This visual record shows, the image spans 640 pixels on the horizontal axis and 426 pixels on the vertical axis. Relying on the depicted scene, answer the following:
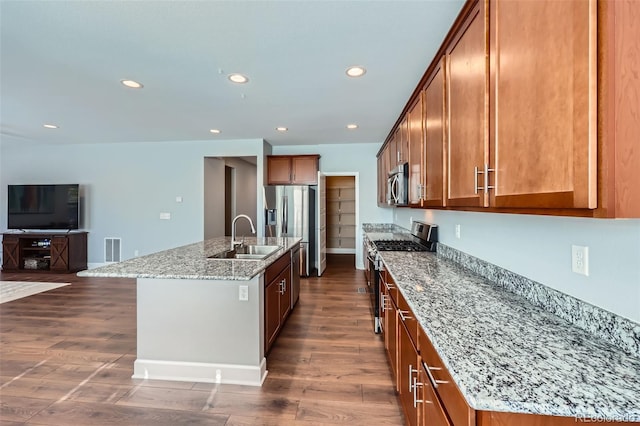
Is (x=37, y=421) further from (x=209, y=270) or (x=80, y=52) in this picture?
(x=80, y=52)

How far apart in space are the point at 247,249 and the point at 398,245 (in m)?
1.72

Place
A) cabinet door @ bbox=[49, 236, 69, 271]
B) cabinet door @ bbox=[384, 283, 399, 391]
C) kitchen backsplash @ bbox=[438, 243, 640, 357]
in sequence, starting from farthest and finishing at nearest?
cabinet door @ bbox=[49, 236, 69, 271] → cabinet door @ bbox=[384, 283, 399, 391] → kitchen backsplash @ bbox=[438, 243, 640, 357]

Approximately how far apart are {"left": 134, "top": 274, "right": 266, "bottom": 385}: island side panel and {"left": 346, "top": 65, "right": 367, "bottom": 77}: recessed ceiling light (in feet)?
6.52

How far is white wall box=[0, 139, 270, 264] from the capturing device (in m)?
5.73

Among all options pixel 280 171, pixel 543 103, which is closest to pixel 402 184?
pixel 543 103

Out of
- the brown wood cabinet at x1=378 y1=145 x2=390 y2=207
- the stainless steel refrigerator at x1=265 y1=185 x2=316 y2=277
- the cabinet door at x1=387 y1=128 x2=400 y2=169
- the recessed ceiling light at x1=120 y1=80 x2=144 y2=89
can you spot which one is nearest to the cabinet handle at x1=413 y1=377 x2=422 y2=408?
the cabinet door at x1=387 y1=128 x2=400 y2=169

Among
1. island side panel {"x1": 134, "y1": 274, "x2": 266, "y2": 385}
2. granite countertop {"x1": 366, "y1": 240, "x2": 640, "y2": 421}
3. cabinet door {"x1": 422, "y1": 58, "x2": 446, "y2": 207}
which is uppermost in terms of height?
cabinet door {"x1": 422, "y1": 58, "x2": 446, "y2": 207}

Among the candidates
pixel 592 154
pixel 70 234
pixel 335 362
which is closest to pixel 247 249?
pixel 335 362

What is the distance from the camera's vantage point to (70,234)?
18.6 ft

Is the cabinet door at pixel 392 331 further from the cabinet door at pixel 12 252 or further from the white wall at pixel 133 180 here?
the cabinet door at pixel 12 252

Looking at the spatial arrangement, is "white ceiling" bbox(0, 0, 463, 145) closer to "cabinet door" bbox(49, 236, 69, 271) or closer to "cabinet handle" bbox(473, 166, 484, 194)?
"cabinet handle" bbox(473, 166, 484, 194)

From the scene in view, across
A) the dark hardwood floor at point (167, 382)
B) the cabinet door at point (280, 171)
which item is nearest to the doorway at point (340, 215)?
the cabinet door at point (280, 171)

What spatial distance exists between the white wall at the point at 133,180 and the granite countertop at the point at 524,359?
185 inches

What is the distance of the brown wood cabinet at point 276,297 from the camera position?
2436 mm
